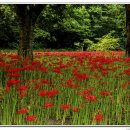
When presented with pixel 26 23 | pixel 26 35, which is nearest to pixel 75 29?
pixel 26 35

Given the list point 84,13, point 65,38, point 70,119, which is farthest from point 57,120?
point 84,13

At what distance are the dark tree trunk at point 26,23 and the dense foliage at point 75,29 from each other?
1462 cm

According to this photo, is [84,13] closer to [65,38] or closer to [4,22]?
[65,38]

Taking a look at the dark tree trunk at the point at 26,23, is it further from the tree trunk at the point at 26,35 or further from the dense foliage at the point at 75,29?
the dense foliage at the point at 75,29

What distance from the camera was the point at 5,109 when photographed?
5.83 metres

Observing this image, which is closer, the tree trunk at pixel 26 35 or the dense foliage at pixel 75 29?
the tree trunk at pixel 26 35

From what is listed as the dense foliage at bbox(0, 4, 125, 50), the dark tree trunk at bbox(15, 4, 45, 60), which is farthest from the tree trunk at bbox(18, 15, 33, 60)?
the dense foliage at bbox(0, 4, 125, 50)

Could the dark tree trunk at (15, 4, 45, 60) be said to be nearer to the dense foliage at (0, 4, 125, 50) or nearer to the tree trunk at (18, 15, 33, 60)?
the tree trunk at (18, 15, 33, 60)

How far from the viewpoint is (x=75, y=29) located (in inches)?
1344

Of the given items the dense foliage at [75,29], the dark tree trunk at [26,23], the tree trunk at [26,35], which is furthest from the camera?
the dense foliage at [75,29]

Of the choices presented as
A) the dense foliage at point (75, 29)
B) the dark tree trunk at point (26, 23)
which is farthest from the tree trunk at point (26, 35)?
the dense foliage at point (75, 29)

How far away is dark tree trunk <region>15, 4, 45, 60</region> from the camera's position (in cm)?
1175

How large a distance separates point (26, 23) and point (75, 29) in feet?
73.0

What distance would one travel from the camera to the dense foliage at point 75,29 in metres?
29.8
